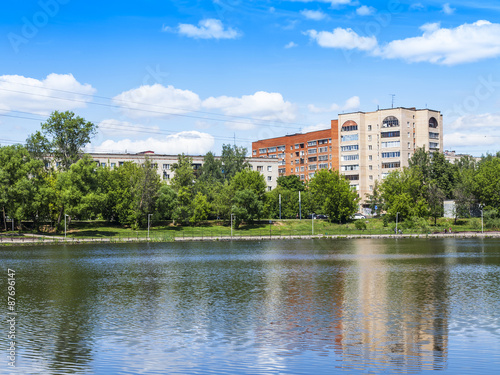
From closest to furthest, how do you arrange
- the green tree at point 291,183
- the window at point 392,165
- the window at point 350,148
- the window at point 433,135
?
the window at point 392,165
the window at point 433,135
the green tree at point 291,183
the window at point 350,148

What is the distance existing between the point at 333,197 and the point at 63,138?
69566mm

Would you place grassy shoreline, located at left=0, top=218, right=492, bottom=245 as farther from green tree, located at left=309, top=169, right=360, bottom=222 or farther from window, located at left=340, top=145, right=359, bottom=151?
window, located at left=340, top=145, right=359, bottom=151

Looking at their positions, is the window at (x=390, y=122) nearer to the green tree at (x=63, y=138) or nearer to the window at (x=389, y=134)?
the window at (x=389, y=134)

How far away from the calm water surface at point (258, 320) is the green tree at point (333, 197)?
89.5m

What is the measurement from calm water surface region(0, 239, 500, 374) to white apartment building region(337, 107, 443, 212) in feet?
398

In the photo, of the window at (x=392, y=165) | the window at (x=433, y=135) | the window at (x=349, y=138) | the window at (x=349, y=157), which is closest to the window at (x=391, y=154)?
the window at (x=392, y=165)

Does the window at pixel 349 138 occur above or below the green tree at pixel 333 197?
above

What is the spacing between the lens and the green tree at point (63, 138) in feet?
412

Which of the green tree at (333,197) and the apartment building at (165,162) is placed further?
the apartment building at (165,162)

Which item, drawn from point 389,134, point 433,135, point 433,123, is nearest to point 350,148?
point 389,134

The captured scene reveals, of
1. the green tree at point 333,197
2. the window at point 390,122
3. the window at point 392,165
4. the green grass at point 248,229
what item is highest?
the window at point 390,122

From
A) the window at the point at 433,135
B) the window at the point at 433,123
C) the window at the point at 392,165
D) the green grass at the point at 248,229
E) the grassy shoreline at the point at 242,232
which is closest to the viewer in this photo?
the grassy shoreline at the point at 242,232

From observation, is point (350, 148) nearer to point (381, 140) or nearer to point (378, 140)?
point (378, 140)

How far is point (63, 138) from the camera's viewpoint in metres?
126
